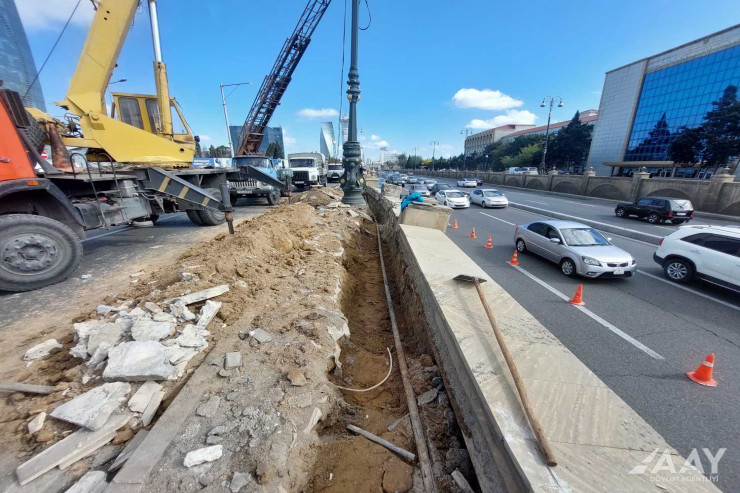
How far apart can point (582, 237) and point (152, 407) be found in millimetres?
9974

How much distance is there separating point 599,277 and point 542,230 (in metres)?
2.24

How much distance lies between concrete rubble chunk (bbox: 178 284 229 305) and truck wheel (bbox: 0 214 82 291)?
11.5 feet

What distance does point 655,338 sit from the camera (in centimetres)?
512

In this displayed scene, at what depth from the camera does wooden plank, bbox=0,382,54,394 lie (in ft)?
9.57

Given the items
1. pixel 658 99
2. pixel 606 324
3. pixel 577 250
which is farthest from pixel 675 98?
pixel 606 324

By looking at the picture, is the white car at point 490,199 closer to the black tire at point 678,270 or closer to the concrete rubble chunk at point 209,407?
the black tire at point 678,270

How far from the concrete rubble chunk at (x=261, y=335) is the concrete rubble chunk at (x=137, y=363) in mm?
944

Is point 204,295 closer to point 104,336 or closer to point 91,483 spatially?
point 104,336

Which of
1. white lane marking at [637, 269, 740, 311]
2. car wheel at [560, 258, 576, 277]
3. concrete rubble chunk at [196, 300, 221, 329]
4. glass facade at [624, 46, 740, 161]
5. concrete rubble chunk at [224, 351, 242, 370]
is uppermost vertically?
glass facade at [624, 46, 740, 161]

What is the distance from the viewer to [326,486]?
8.43 ft

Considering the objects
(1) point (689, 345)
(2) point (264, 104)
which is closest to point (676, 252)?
(1) point (689, 345)

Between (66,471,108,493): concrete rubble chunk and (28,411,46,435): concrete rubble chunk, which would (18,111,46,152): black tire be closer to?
(28,411,46,435): concrete rubble chunk

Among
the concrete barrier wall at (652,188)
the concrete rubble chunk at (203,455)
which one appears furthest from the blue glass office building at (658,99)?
the concrete rubble chunk at (203,455)

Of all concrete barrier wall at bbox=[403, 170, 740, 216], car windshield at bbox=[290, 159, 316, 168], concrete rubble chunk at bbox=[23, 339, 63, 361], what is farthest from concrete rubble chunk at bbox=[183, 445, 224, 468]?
concrete barrier wall at bbox=[403, 170, 740, 216]
